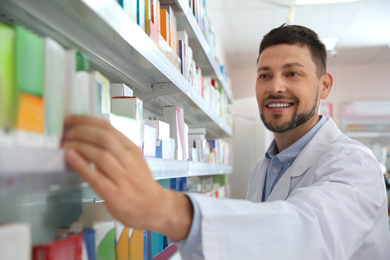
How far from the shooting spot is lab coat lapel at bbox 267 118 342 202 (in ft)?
5.32

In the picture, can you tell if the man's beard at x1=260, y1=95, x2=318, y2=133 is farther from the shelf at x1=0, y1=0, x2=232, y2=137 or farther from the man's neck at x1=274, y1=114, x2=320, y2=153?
the shelf at x1=0, y1=0, x2=232, y2=137

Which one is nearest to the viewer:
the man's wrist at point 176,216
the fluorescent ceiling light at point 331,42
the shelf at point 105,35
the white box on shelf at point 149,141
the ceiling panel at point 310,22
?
the man's wrist at point 176,216

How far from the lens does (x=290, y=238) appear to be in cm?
91

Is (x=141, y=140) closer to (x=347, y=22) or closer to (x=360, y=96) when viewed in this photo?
(x=347, y=22)

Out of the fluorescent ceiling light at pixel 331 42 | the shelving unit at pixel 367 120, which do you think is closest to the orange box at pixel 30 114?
the fluorescent ceiling light at pixel 331 42

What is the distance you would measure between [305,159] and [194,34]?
38.3 inches

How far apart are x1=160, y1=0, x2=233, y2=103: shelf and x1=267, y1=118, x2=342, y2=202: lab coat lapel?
0.86 m

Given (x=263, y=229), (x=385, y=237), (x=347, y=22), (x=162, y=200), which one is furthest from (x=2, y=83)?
(x=347, y=22)

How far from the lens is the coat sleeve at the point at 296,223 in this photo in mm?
852

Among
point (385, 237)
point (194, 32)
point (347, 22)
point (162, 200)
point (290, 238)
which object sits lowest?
point (385, 237)

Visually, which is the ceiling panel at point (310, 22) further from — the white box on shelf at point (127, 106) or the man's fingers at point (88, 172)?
the man's fingers at point (88, 172)

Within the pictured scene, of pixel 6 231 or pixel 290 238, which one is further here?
pixel 290 238

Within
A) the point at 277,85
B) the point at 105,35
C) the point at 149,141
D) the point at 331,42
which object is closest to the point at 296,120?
the point at 277,85

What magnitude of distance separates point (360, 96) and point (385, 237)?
690 centimetres
